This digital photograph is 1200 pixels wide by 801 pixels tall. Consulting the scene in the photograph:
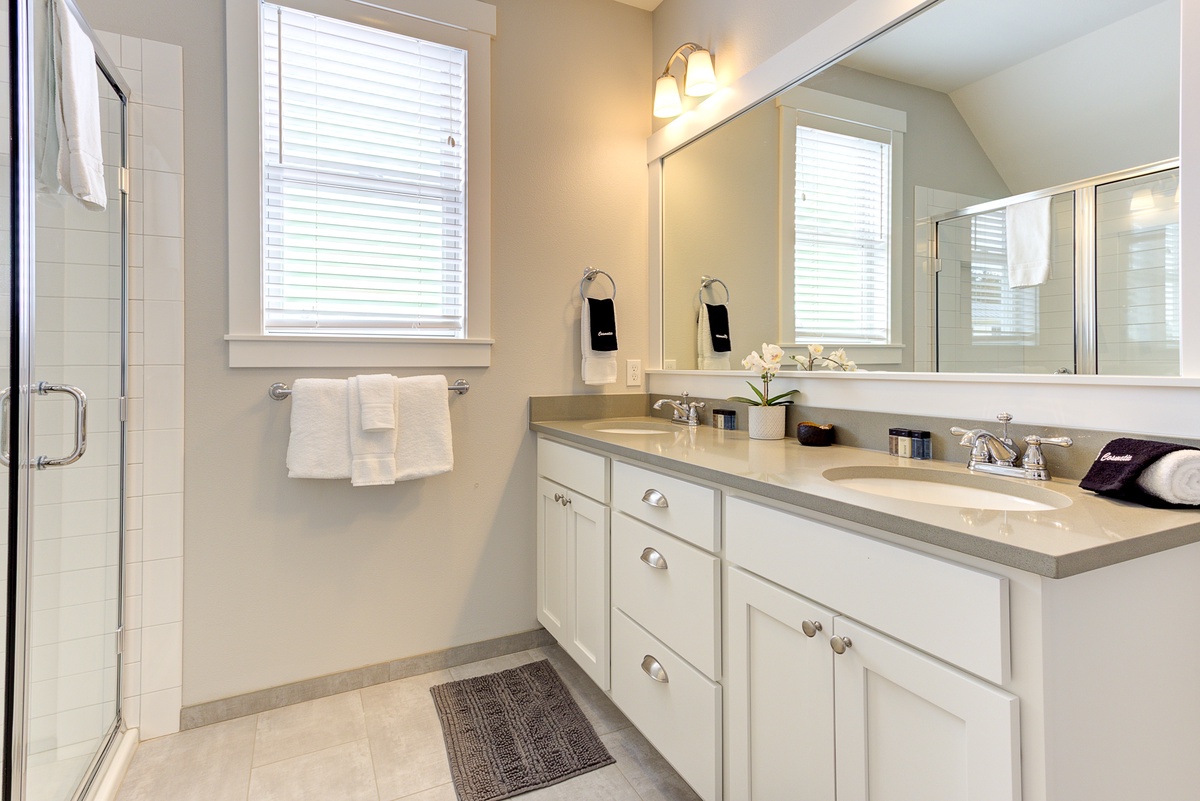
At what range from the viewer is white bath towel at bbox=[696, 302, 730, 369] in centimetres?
220

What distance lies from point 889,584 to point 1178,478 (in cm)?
44

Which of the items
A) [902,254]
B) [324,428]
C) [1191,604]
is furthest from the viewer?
[324,428]

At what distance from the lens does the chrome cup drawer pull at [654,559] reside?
1465mm

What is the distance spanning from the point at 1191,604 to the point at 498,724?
164 centimetres

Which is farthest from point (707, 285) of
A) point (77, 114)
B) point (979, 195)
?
point (77, 114)

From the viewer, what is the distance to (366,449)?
1875 millimetres

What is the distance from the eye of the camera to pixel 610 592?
5.67 ft

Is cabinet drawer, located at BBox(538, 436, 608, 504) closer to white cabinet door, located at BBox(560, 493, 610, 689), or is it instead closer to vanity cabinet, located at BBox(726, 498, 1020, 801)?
white cabinet door, located at BBox(560, 493, 610, 689)

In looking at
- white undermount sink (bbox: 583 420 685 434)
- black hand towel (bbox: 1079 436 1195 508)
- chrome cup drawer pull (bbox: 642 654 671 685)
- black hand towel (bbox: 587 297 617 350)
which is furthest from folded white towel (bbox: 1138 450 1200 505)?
black hand towel (bbox: 587 297 617 350)

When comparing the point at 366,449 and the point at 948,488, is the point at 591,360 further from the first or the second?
the point at 948,488

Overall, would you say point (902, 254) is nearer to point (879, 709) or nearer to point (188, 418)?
point (879, 709)

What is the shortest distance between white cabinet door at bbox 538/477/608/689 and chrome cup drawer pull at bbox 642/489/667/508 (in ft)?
0.79

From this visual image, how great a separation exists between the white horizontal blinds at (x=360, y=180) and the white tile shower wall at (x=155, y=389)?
24cm

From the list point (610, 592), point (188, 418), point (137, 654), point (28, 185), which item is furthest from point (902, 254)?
point (137, 654)
